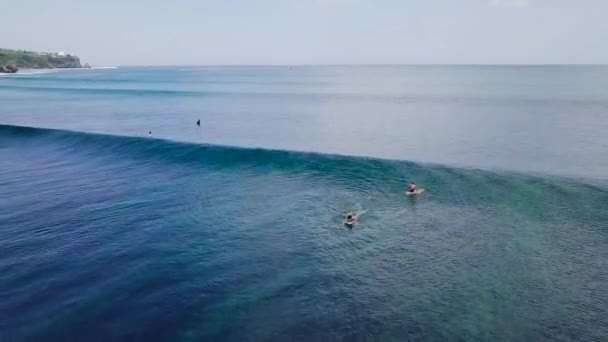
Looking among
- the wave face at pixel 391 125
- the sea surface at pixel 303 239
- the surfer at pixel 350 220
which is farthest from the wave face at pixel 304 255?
the wave face at pixel 391 125

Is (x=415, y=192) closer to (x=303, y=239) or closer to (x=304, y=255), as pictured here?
(x=303, y=239)

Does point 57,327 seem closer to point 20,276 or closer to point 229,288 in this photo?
point 20,276

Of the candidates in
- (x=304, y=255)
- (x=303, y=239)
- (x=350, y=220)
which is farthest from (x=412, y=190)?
(x=304, y=255)

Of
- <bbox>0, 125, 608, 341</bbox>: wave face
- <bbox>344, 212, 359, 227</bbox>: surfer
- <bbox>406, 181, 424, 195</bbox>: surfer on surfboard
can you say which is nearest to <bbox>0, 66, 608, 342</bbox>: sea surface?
<bbox>0, 125, 608, 341</bbox>: wave face

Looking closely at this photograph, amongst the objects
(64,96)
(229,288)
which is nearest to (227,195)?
(229,288)

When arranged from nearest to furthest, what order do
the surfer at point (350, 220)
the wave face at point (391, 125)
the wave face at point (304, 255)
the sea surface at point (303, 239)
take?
the wave face at point (304, 255) < the sea surface at point (303, 239) < the surfer at point (350, 220) < the wave face at point (391, 125)

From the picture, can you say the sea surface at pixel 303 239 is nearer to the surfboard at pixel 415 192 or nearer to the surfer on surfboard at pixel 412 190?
the surfboard at pixel 415 192
